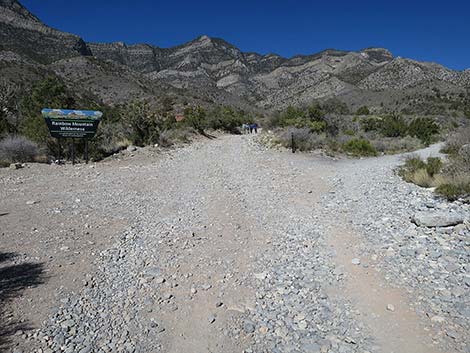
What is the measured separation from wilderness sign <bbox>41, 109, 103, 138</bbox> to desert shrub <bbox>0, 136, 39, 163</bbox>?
3.35 ft

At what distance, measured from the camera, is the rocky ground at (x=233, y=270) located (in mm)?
4043

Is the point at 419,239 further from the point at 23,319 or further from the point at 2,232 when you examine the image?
the point at 2,232

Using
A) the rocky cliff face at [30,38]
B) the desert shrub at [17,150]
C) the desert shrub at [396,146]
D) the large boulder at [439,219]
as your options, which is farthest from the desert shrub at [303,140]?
the rocky cliff face at [30,38]

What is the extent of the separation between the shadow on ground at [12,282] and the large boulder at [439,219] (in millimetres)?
6293

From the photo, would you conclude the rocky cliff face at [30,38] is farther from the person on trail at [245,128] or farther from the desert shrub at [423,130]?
the desert shrub at [423,130]

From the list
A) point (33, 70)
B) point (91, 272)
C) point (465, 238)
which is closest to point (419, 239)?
point (465, 238)

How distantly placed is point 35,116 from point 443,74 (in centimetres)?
7886

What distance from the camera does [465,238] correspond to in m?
6.03

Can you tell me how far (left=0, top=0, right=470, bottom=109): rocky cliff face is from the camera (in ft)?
216

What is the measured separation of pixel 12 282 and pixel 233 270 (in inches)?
118

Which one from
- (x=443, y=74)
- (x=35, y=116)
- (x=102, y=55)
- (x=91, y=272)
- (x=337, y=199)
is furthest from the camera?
(x=102, y=55)

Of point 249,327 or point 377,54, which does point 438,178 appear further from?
point 377,54

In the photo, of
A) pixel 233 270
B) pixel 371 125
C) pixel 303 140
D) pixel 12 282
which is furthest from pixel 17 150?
pixel 371 125

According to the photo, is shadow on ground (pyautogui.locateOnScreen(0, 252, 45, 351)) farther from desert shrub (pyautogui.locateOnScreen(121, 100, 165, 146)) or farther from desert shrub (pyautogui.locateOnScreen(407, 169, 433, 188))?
desert shrub (pyautogui.locateOnScreen(121, 100, 165, 146))
